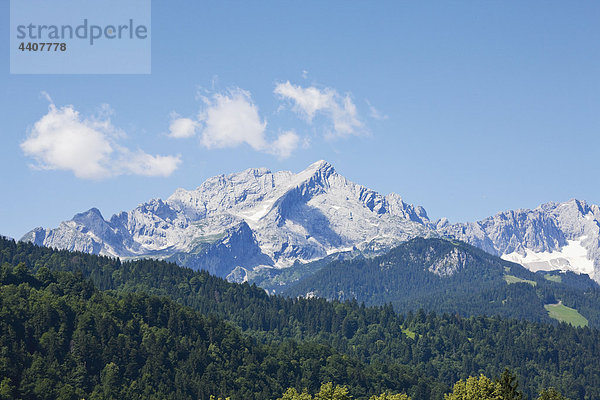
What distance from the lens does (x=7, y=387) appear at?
196375 millimetres

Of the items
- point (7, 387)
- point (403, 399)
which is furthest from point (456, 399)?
point (7, 387)

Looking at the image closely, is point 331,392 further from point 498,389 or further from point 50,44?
point 50,44

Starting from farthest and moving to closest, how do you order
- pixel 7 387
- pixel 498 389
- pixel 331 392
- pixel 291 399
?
pixel 7 387
pixel 291 399
pixel 331 392
pixel 498 389

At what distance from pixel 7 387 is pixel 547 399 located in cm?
13349

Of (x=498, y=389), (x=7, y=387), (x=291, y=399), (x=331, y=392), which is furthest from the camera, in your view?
(x=7, y=387)

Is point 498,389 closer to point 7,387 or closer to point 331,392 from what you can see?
point 331,392

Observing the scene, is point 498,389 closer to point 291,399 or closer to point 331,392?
point 331,392

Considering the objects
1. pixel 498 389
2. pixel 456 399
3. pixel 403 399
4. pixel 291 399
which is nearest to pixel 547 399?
pixel 498 389

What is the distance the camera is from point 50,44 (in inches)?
6319

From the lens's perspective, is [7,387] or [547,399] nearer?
[547,399]

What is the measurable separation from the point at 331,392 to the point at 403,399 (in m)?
29.4

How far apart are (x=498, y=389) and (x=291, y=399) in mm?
51638

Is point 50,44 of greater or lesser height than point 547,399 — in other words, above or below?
above

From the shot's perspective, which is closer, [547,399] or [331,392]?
[547,399]
